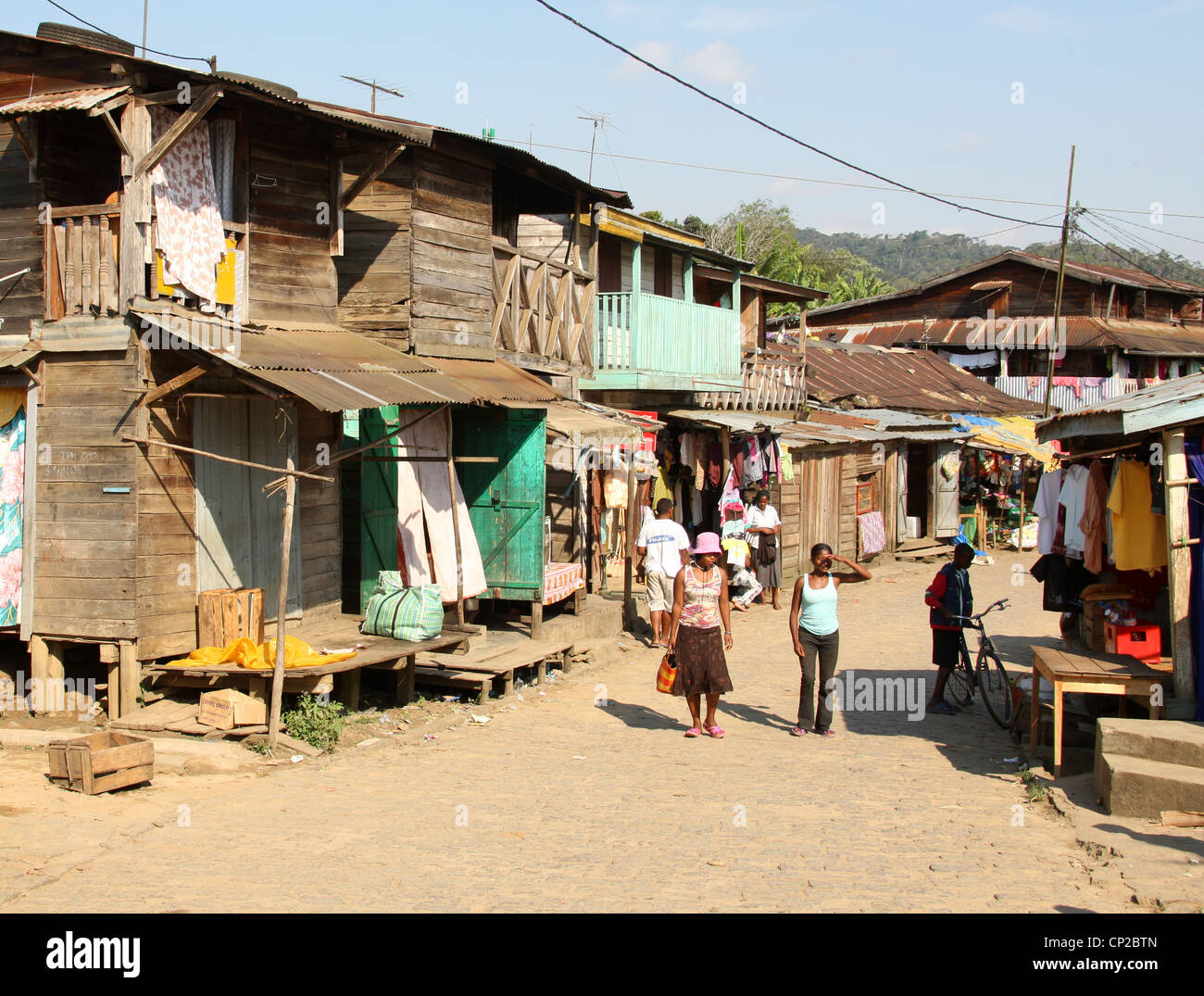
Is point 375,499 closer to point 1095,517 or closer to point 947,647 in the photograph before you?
point 947,647

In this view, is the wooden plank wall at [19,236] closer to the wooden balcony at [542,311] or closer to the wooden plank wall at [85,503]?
the wooden plank wall at [85,503]

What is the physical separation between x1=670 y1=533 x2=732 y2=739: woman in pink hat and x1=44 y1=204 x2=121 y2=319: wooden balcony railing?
5.38 metres

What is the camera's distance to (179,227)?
31.0 feet

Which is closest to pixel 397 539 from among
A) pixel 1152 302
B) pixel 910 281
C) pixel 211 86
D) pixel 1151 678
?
pixel 211 86

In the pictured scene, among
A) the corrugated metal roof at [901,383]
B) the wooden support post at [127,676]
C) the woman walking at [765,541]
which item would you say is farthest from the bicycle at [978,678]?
the corrugated metal roof at [901,383]

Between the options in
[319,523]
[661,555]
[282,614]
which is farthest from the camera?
[661,555]

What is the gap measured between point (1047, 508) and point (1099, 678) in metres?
3.49

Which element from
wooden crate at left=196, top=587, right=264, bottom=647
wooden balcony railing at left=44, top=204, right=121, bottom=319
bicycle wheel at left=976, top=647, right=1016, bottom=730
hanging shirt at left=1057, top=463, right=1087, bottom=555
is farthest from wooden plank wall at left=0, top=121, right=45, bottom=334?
hanging shirt at left=1057, top=463, right=1087, bottom=555

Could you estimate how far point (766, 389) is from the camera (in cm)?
2227

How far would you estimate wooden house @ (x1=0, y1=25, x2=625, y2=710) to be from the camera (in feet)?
29.7

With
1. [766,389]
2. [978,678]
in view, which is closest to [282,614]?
[978,678]

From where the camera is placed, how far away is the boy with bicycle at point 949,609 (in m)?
10.3

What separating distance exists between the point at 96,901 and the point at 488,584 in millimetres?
7399
